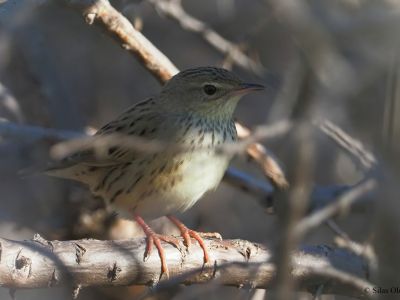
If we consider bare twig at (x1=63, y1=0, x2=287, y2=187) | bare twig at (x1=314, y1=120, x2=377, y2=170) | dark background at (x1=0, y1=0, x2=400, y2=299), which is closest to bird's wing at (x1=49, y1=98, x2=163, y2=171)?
bare twig at (x1=63, y1=0, x2=287, y2=187)

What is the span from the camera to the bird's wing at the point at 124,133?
5.26m

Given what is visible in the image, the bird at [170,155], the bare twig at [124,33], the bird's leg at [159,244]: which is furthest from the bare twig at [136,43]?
the bird's leg at [159,244]

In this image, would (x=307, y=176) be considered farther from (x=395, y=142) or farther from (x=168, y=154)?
(x=168, y=154)

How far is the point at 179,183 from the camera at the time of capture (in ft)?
16.5

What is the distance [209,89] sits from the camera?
216 inches

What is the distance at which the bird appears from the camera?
504cm

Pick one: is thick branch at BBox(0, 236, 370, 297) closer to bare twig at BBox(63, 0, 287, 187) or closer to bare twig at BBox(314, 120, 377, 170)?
bare twig at BBox(63, 0, 287, 187)

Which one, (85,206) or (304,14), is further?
(85,206)

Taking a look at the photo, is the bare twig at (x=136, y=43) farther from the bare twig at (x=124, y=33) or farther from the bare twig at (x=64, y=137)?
the bare twig at (x=64, y=137)

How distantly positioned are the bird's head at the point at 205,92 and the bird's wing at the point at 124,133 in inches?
6.6

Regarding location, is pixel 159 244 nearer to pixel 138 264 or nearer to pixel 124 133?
pixel 138 264

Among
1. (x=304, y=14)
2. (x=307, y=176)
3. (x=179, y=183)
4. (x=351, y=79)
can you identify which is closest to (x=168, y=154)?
(x=179, y=183)

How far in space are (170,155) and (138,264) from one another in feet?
2.91

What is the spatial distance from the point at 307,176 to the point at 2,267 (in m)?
2.04
